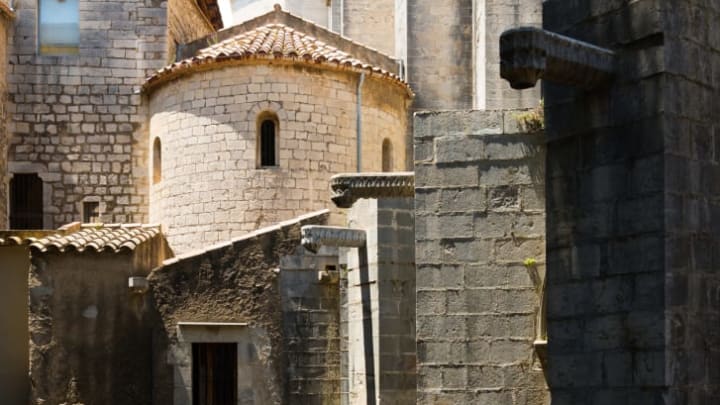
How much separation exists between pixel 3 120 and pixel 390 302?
1162 cm

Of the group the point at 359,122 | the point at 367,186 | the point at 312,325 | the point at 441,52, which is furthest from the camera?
the point at 441,52

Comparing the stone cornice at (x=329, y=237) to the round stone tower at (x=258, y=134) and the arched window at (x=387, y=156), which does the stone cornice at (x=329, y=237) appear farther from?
the arched window at (x=387, y=156)

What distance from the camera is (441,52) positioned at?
24.8 metres

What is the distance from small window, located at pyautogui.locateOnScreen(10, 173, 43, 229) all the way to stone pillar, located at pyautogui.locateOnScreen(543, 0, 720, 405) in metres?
16.9

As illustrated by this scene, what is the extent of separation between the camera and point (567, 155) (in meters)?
7.62

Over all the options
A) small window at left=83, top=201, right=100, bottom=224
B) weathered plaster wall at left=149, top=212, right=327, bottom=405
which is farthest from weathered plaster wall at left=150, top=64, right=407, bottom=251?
weathered plaster wall at left=149, top=212, right=327, bottom=405

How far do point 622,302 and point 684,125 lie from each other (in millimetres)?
1097

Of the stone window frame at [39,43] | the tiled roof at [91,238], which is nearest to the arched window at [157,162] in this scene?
the tiled roof at [91,238]

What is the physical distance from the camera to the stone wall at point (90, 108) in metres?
22.8

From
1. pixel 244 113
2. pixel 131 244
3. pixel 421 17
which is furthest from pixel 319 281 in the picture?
pixel 421 17

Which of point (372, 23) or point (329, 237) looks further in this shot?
point (372, 23)

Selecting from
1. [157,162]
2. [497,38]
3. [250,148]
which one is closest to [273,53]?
[250,148]

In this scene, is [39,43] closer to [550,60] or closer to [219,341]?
[219,341]

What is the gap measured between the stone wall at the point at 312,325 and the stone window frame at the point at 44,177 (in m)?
6.83
